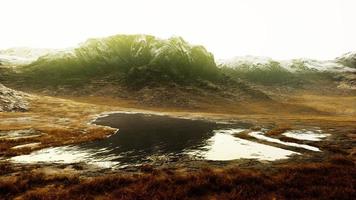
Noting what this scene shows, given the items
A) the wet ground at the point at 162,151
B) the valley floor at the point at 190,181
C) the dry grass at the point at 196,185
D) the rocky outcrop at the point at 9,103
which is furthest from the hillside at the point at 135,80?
the dry grass at the point at 196,185

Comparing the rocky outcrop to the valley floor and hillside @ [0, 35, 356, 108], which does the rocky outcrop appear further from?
the valley floor

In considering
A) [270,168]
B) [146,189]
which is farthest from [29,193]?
[270,168]

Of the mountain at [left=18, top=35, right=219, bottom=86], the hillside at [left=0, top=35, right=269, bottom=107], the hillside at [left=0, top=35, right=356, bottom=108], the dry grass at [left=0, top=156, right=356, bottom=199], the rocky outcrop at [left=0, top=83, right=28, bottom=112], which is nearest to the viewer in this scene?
the dry grass at [left=0, top=156, right=356, bottom=199]

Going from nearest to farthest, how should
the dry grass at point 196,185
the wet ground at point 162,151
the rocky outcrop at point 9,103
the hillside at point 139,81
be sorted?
the dry grass at point 196,185 < the wet ground at point 162,151 < the rocky outcrop at point 9,103 < the hillside at point 139,81

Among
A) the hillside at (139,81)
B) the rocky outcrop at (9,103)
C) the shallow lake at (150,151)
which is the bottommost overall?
the shallow lake at (150,151)

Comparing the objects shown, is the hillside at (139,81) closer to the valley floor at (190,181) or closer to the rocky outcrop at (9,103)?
the rocky outcrop at (9,103)

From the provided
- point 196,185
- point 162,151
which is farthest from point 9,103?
point 196,185

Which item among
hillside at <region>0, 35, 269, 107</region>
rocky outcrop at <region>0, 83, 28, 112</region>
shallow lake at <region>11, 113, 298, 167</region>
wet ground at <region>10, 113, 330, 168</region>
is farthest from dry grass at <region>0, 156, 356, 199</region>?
hillside at <region>0, 35, 269, 107</region>

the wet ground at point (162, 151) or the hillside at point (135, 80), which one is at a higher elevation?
the hillside at point (135, 80)

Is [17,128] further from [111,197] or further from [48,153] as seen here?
[111,197]

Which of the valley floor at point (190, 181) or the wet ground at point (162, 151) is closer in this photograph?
the valley floor at point (190, 181)

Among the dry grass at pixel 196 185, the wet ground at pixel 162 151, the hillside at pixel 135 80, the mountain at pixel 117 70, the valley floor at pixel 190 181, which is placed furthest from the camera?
the mountain at pixel 117 70

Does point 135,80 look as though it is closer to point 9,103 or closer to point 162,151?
point 9,103

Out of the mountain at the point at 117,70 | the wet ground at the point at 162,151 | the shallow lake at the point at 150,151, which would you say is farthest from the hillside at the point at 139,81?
the shallow lake at the point at 150,151
